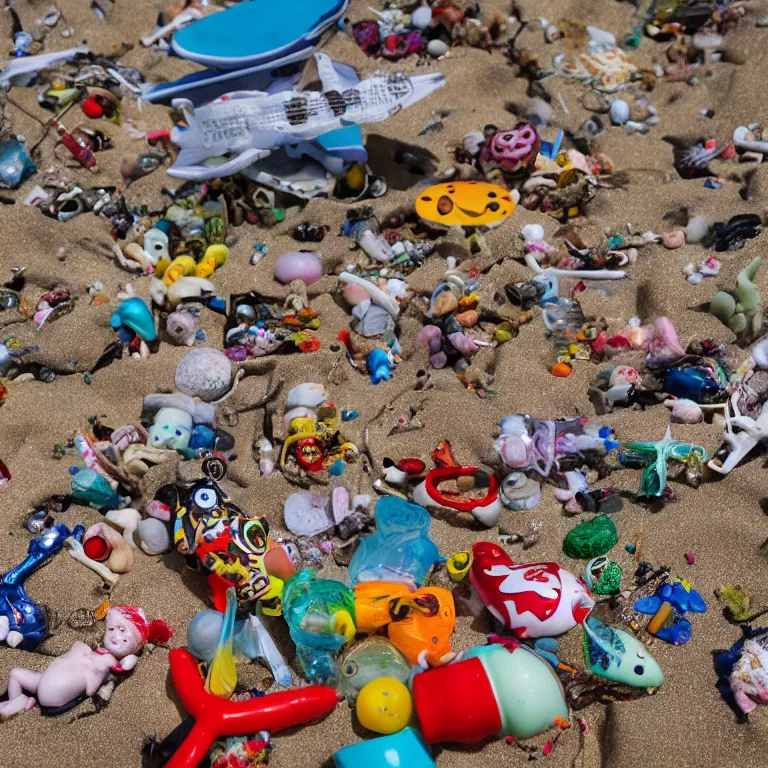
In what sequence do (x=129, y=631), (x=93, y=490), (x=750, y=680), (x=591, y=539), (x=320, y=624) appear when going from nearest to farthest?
1. (x=750, y=680)
2. (x=320, y=624)
3. (x=129, y=631)
4. (x=591, y=539)
5. (x=93, y=490)

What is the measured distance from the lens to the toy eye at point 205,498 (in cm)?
250

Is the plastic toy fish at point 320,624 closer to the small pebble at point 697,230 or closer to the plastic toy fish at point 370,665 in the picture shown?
the plastic toy fish at point 370,665

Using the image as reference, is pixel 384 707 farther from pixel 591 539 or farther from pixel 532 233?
pixel 532 233

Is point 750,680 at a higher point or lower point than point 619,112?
lower

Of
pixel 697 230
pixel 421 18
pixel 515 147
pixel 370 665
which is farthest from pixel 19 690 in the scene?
pixel 421 18

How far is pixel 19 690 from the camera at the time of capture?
2299 millimetres

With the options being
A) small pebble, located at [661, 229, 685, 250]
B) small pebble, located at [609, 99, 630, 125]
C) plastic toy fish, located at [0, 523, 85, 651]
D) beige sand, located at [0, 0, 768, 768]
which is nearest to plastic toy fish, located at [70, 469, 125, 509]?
beige sand, located at [0, 0, 768, 768]

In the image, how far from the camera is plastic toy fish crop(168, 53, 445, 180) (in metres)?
3.82

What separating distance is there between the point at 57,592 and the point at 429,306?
6.38ft

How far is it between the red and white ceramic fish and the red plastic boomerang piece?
23.9 inches

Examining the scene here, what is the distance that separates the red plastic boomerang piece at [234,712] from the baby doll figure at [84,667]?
0.23 m

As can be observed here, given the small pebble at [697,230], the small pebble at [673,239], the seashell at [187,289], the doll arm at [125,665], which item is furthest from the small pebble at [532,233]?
the doll arm at [125,665]

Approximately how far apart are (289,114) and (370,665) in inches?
112

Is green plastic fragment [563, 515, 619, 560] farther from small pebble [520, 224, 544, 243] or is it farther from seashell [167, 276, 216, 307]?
seashell [167, 276, 216, 307]
